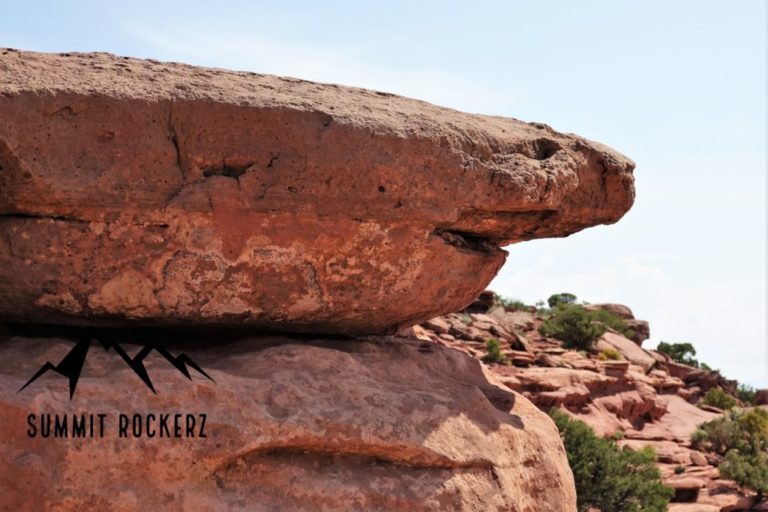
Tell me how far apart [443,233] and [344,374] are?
2.87 ft

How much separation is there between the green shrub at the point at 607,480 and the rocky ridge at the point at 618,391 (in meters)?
0.79

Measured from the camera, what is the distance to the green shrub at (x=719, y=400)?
21.2 metres

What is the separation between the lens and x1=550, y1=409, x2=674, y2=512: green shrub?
12.5 m

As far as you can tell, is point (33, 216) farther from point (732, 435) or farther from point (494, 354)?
point (732, 435)

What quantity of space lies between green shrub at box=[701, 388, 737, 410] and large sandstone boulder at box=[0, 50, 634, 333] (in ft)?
59.2

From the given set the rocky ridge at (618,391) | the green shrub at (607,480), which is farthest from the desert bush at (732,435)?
the green shrub at (607,480)

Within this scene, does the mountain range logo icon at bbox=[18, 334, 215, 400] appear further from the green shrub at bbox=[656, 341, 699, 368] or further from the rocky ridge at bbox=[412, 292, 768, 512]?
the green shrub at bbox=[656, 341, 699, 368]

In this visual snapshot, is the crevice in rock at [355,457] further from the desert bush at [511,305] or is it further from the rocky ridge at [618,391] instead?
the desert bush at [511,305]

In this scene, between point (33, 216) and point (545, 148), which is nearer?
point (33, 216)

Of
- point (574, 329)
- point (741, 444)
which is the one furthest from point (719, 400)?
point (741, 444)

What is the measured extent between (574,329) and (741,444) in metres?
5.60

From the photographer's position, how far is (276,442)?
4125 mm

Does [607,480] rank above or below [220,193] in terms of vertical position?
below

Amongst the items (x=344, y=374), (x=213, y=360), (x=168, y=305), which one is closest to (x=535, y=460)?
(x=344, y=374)
